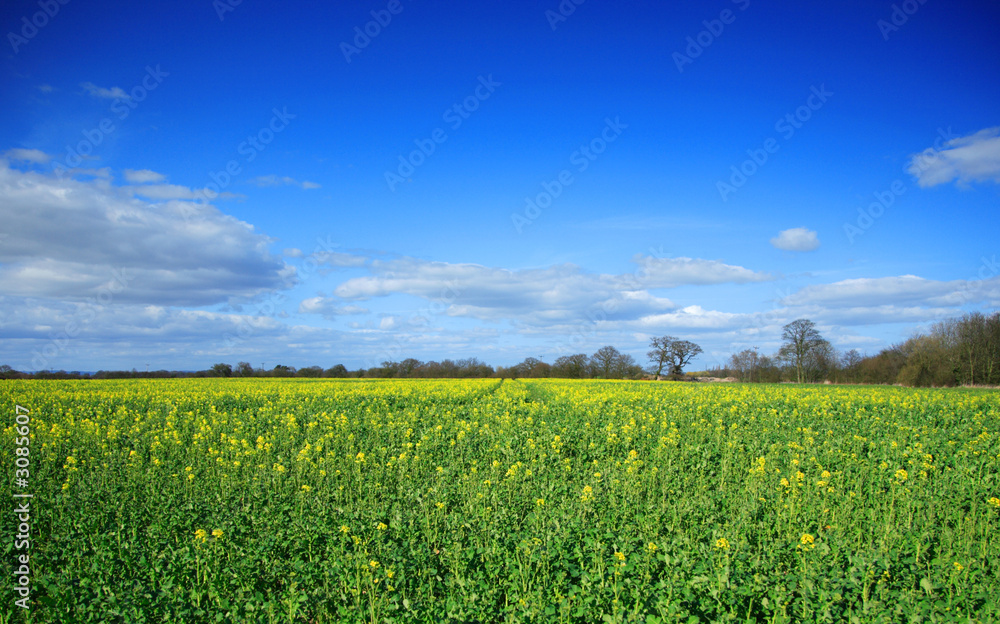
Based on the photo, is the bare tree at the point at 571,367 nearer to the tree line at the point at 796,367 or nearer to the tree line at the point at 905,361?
the tree line at the point at 796,367

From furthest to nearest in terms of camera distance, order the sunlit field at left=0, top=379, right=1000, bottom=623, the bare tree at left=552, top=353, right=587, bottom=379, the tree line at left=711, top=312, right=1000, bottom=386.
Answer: the bare tree at left=552, top=353, right=587, bottom=379
the tree line at left=711, top=312, right=1000, bottom=386
the sunlit field at left=0, top=379, right=1000, bottom=623

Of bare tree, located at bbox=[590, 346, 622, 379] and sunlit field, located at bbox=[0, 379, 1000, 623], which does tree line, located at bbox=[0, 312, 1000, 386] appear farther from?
sunlit field, located at bbox=[0, 379, 1000, 623]

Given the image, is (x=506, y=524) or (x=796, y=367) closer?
(x=506, y=524)

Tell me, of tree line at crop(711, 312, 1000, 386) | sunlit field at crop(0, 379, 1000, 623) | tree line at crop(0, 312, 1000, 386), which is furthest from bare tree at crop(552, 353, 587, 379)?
sunlit field at crop(0, 379, 1000, 623)

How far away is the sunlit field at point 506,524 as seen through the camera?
15.1 feet

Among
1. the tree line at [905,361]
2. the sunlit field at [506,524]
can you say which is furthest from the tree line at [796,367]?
the sunlit field at [506,524]

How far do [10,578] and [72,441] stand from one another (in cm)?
924

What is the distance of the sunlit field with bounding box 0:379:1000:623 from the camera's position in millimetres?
4617

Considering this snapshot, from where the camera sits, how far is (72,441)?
40.3ft

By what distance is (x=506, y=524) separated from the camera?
6.58 m

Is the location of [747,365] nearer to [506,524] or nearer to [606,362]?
[606,362]

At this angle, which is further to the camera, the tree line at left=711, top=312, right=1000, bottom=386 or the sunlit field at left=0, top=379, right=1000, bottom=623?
the tree line at left=711, top=312, right=1000, bottom=386

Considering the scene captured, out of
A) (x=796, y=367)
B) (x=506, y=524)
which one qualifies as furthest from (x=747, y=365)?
(x=506, y=524)

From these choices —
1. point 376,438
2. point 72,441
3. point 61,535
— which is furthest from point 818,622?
point 72,441
